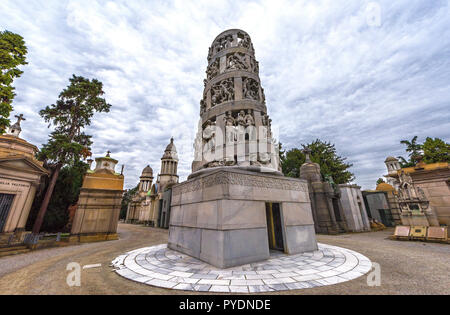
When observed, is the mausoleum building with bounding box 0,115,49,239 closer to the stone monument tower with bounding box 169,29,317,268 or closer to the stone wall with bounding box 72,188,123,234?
the stone wall with bounding box 72,188,123,234

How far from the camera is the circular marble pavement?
3592 millimetres

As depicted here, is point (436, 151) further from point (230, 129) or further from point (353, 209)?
point (230, 129)

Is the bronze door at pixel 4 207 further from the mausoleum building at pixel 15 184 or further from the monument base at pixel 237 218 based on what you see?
the monument base at pixel 237 218

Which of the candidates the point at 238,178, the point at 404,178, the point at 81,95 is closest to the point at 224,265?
the point at 238,178

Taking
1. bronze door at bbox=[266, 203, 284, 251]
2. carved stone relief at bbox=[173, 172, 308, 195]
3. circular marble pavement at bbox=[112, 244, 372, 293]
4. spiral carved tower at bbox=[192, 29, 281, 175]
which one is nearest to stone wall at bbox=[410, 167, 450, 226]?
carved stone relief at bbox=[173, 172, 308, 195]

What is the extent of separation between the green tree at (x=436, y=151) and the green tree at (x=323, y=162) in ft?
29.2

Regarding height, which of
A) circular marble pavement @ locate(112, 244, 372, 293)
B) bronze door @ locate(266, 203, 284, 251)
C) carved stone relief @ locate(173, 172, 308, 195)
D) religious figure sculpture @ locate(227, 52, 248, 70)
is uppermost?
religious figure sculpture @ locate(227, 52, 248, 70)

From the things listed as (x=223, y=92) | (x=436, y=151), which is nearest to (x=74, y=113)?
(x=223, y=92)

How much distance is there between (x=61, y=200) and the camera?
17.0 m

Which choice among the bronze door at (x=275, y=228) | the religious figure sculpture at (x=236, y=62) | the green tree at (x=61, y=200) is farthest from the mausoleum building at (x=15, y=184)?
the bronze door at (x=275, y=228)

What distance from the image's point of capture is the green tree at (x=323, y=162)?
27964mm

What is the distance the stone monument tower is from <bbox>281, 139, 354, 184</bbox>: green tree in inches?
863

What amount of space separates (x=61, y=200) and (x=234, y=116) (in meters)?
20.2
